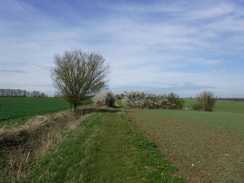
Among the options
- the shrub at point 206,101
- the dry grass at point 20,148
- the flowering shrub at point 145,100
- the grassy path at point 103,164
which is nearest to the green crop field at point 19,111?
the dry grass at point 20,148

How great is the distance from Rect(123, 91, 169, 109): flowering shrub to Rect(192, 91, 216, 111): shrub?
25.7 ft

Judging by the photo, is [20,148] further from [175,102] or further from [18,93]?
[18,93]

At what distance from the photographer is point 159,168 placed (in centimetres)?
616

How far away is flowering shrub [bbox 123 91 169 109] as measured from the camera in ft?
140

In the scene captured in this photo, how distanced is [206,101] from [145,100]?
13.7 meters

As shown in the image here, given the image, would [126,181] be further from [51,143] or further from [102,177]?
[51,143]

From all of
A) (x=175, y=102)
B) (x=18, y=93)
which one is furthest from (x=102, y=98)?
(x=18, y=93)

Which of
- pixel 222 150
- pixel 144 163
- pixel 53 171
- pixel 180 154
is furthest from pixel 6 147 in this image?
pixel 222 150

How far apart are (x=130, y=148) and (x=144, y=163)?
74.3 inches

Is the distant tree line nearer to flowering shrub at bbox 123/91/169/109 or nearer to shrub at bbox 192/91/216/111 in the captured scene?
flowering shrub at bbox 123/91/169/109

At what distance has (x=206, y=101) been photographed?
4359 centimetres

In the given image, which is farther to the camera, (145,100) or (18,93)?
(18,93)

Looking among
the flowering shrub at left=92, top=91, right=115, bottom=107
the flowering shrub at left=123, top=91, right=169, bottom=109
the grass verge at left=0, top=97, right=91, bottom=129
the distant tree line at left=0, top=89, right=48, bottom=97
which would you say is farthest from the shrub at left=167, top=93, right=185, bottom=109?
the distant tree line at left=0, top=89, right=48, bottom=97

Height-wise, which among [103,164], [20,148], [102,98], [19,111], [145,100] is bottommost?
[20,148]
